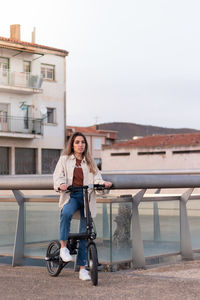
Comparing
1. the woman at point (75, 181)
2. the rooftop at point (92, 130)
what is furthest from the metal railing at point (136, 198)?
the rooftop at point (92, 130)

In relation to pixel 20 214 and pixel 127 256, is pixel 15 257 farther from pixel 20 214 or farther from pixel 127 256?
pixel 127 256

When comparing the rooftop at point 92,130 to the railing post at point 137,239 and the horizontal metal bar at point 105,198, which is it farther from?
the railing post at point 137,239

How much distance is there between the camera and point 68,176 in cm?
656

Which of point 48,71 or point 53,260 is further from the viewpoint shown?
point 48,71

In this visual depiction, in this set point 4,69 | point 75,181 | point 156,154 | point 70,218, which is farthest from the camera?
point 156,154

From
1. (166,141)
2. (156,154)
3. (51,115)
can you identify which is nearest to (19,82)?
(51,115)

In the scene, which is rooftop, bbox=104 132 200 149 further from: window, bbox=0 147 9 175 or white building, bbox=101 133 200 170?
window, bbox=0 147 9 175

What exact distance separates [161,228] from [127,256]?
73cm

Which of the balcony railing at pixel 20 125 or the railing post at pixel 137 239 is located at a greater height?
the balcony railing at pixel 20 125

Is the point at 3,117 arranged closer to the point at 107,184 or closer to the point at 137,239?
the point at 137,239

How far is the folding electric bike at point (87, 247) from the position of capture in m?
6.04

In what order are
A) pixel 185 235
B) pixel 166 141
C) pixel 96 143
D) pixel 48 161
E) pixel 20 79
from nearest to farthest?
pixel 185 235 < pixel 20 79 < pixel 48 161 < pixel 166 141 < pixel 96 143

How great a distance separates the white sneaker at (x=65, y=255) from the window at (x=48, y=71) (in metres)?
45.6

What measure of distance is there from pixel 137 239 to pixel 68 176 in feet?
4.04
